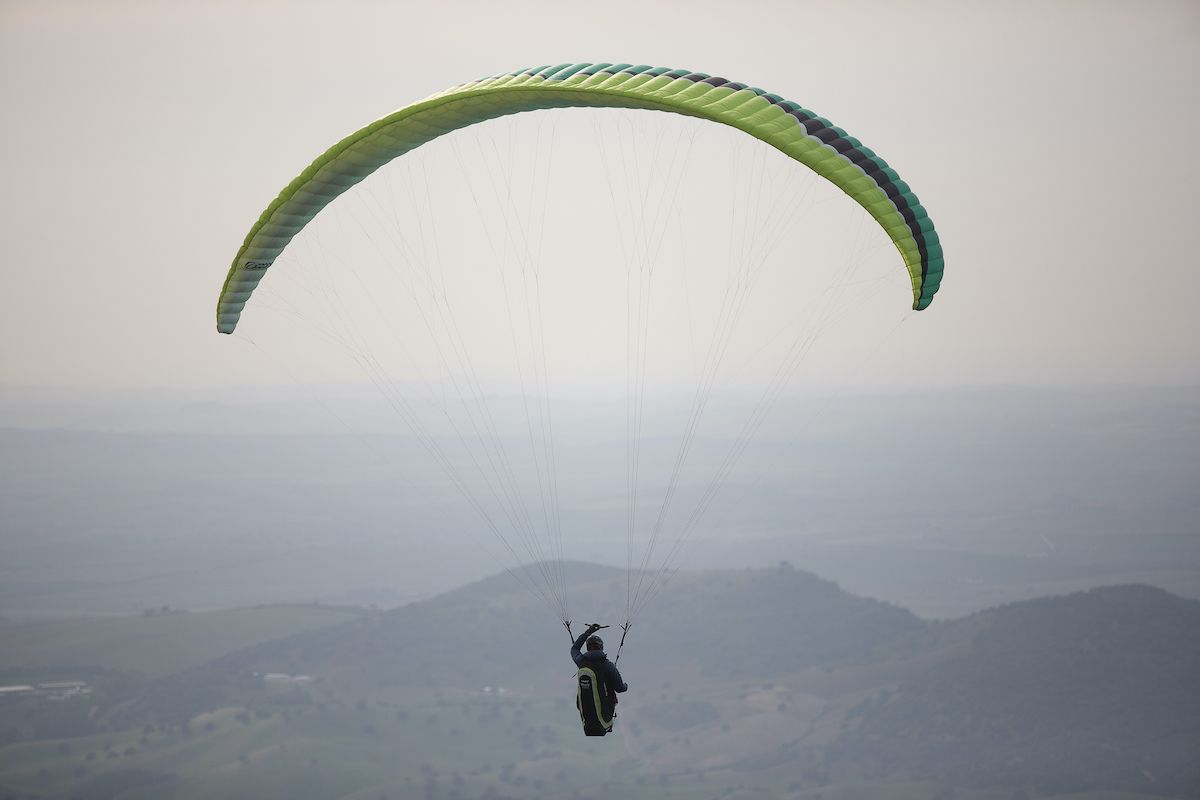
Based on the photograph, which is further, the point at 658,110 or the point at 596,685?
the point at 596,685

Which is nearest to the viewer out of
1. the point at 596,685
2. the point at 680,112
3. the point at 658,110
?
the point at 680,112

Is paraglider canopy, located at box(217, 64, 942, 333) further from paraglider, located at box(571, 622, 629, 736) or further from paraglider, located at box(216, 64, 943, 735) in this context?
paraglider, located at box(571, 622, 629, 736)

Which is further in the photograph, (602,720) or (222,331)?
(222,331)

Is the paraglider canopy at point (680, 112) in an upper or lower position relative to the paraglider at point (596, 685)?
upper

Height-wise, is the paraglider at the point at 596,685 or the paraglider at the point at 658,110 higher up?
the paraglider at the point at 658,110

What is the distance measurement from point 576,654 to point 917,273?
34.8 feet

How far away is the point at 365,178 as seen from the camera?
1244 inches

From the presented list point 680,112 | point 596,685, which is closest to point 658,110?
point 680,112

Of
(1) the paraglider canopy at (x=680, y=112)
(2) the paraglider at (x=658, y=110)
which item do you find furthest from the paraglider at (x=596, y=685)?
(1) the paraglider canopy at (x=680, y=112)

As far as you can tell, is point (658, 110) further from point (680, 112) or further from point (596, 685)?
point (596, 685)

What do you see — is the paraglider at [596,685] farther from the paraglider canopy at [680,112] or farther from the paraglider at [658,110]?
the paraglider canopy at [680,112]

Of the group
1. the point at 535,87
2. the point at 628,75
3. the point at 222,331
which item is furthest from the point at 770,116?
the point at 222,331

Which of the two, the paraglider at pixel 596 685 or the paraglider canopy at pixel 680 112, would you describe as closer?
the paraglider canopy at pixel 680 112

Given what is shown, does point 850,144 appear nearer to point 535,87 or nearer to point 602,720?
point 535,87
